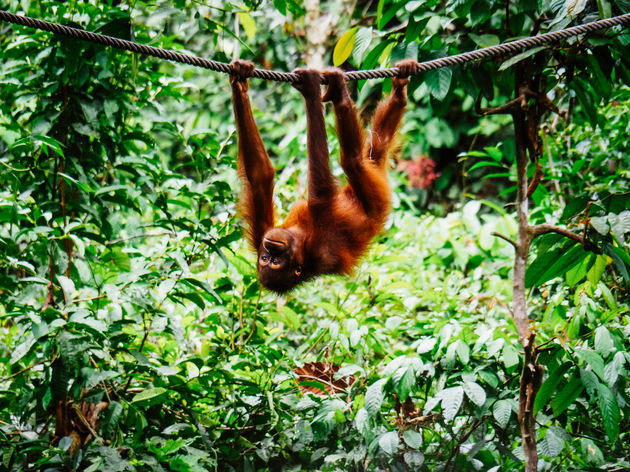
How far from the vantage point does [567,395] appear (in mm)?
2793

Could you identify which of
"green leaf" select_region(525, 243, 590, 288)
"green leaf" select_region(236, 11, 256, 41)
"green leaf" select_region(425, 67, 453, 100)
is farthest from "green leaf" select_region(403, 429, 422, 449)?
"green leaf" select_region(236, 11, 256, 41)

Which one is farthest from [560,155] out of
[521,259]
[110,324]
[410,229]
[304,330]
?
[110,324]

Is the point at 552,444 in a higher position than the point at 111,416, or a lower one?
lower

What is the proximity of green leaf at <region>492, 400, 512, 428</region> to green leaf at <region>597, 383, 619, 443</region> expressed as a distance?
1.39 ft

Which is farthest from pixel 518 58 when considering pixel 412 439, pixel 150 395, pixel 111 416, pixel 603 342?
pixel 111 416

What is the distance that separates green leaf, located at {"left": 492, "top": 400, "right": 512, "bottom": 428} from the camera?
9.41 feet

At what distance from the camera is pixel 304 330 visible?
470 centimetres

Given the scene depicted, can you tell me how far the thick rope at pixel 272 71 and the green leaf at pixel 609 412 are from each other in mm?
1629

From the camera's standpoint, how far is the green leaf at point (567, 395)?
2.75 m

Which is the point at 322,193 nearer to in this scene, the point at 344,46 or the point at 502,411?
the point at 344,46

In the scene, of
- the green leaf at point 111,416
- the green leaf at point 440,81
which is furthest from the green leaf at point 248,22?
the green leaf at point 111,416

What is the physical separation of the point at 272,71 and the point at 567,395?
6.73ft

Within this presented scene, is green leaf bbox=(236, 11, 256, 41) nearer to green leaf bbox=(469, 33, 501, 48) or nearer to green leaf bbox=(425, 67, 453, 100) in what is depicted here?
green leaf bbox=(425, 67, 453, 100)

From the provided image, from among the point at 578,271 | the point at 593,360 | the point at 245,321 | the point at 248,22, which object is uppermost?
the point at 248,22
